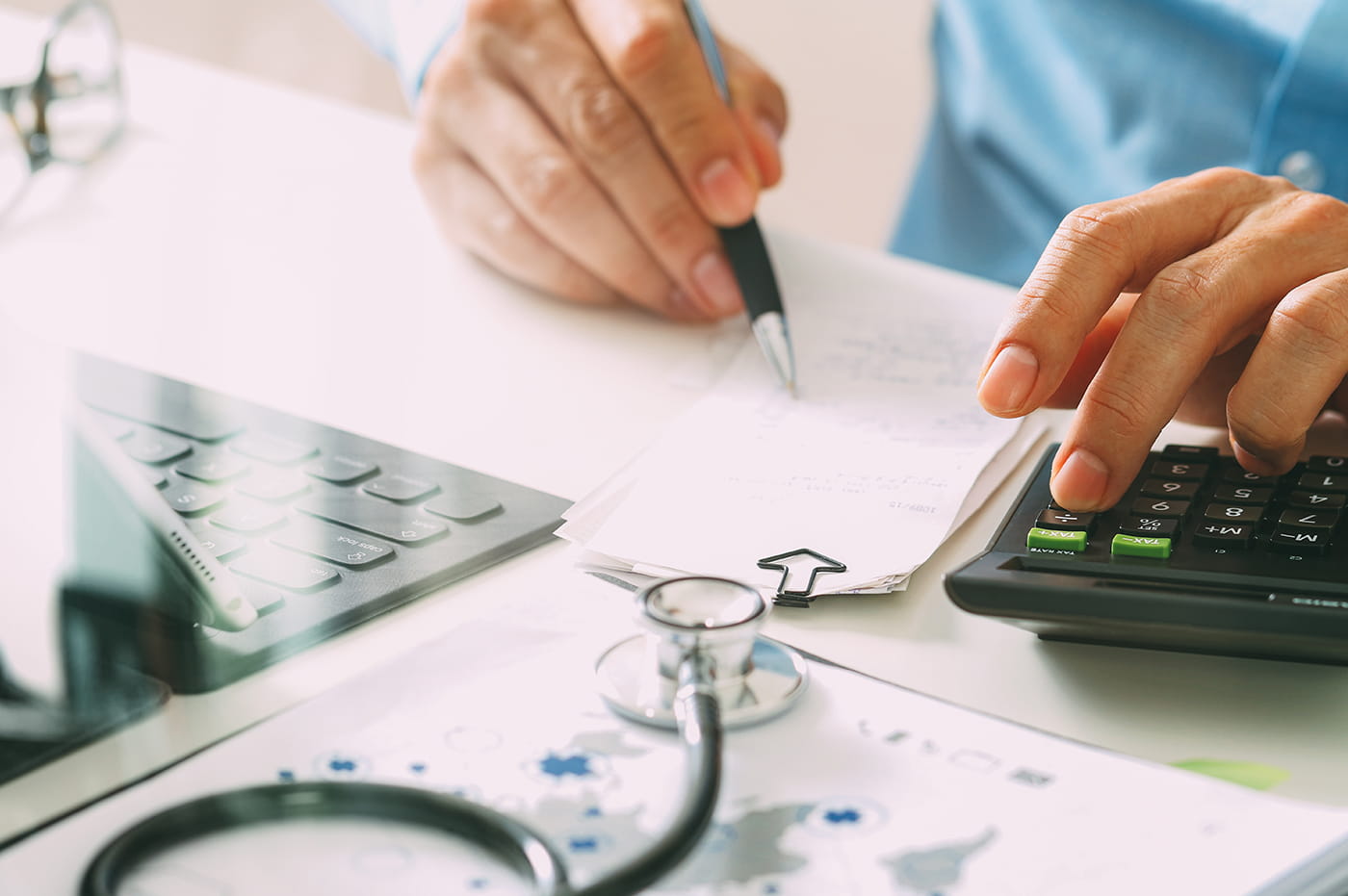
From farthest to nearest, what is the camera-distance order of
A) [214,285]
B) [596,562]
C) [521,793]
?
1. [214,285]
2. [596,562]
3. [521,793]

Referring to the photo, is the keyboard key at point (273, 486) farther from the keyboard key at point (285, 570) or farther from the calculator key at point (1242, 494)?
the calculator key at point (1242, 494)

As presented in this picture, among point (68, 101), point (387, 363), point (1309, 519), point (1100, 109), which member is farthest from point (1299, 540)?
point (68, 101)

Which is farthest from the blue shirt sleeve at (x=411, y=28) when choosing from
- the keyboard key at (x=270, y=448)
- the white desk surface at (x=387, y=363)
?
the keyboard key at (x=270, y=448)

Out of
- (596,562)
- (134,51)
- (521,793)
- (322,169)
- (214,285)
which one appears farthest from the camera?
(134,51)

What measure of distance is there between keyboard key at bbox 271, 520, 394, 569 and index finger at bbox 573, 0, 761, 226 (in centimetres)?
28

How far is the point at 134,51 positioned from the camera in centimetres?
94

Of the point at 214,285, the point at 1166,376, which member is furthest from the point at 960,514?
the point at 214,285

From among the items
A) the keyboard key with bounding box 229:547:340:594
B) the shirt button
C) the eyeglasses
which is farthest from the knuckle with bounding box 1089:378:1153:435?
the eyeglasses

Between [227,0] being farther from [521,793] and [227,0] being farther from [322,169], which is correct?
[521,793]

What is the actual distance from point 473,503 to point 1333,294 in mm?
271

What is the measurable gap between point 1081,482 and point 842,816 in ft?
0.52

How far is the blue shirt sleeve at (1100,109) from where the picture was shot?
2.33ft

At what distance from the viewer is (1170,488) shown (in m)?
0.38

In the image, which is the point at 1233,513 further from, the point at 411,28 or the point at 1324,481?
the point at 411,28
